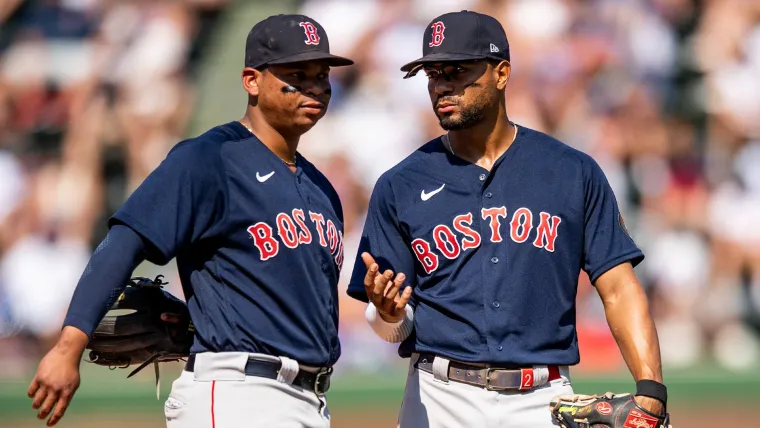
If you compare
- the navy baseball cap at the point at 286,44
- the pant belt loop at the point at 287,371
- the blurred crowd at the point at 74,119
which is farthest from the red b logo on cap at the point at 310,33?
the blurred crowd at the point at 74,119

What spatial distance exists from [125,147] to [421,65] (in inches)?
208

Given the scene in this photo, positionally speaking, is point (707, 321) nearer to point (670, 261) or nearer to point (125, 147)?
point (670, 261)

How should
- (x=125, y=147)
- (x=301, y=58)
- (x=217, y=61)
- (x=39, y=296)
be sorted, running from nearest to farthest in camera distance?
(x=301, y=58) → (x=39, y=296) → (x=125, y=147) → (x=217, y=61)

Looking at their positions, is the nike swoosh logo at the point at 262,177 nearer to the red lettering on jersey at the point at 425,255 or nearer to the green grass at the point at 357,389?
the red lettering on jersey at the point at 425,255

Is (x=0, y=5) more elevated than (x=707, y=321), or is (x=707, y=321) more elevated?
(x=0, y=5)

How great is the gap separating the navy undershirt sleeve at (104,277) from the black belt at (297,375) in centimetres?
43

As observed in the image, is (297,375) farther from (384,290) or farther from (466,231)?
(466,231)

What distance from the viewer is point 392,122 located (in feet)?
28.5

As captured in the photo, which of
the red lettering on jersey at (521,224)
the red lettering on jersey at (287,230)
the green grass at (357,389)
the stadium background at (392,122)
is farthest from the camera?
the stadium background at (392,122)

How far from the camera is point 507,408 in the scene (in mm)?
3771

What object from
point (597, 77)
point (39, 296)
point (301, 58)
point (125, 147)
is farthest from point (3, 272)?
point (301, 58)

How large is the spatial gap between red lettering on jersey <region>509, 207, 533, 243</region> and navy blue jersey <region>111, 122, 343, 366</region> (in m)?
0.64

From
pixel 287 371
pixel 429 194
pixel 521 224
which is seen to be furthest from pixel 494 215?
pixel 287 371

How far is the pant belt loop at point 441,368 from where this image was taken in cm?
383
